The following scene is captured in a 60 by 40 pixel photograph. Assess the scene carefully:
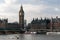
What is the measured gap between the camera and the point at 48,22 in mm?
122812

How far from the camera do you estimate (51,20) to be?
395ft

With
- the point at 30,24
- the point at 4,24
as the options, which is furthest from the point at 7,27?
the point at 30,24

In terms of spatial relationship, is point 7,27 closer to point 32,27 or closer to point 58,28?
point 32,27

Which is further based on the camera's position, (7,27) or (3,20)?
(3,20)

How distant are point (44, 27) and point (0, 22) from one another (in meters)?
22.7

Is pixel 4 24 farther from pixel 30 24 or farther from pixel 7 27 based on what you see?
pixel 30 24

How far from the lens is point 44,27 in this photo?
12256 cm

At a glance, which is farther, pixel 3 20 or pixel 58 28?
pixel 3 20

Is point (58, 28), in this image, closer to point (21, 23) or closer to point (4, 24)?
point (21, 23)

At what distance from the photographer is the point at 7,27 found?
119500 mm

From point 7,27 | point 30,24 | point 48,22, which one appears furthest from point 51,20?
point 7,27

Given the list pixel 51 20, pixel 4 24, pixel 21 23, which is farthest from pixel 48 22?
pixel 4 24

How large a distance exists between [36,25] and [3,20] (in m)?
18.6

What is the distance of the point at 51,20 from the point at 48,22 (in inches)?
117
